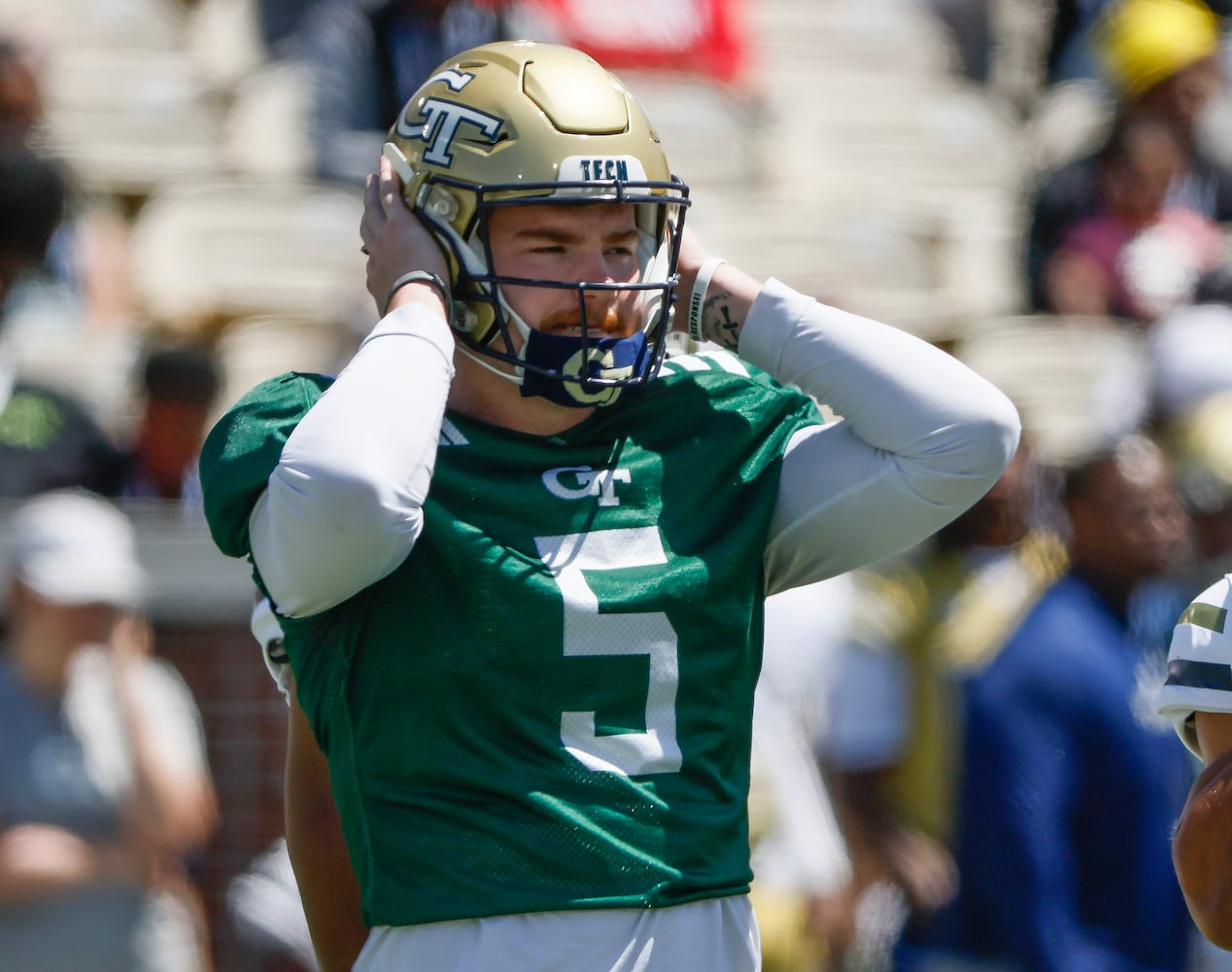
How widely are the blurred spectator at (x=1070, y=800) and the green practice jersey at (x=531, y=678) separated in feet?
6.01

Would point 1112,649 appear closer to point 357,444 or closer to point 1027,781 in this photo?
point 1027,781

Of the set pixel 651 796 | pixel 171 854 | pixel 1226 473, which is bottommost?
pixel 171 854

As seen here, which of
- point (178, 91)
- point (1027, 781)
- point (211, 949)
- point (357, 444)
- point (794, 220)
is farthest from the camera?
point (794, 220)

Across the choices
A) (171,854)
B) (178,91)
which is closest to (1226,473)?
(171,854)

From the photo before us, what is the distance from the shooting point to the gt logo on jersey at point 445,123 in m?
2.24

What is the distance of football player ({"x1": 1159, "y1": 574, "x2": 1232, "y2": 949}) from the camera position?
2115 mm

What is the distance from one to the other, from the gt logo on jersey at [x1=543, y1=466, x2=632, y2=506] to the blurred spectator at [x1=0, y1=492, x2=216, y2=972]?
7.03ft

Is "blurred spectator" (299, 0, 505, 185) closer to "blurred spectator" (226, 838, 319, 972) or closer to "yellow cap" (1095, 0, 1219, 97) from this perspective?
"yellow cap" (1095, 0, 1219, 97)

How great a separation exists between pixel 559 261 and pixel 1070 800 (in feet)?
7.10

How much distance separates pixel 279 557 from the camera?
2.05m

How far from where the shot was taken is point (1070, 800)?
3906 millimetres

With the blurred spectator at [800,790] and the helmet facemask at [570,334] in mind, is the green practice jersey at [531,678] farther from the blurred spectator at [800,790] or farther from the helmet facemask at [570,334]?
the blurred spectator at [800,790]

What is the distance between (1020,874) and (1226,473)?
120 cm

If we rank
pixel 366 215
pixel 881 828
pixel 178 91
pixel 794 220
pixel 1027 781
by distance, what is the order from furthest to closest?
1. pixel 794 220
2. pixel 178 91
3. pixel 881 828
4. pixel 1027 781
5. pixel 366 215
